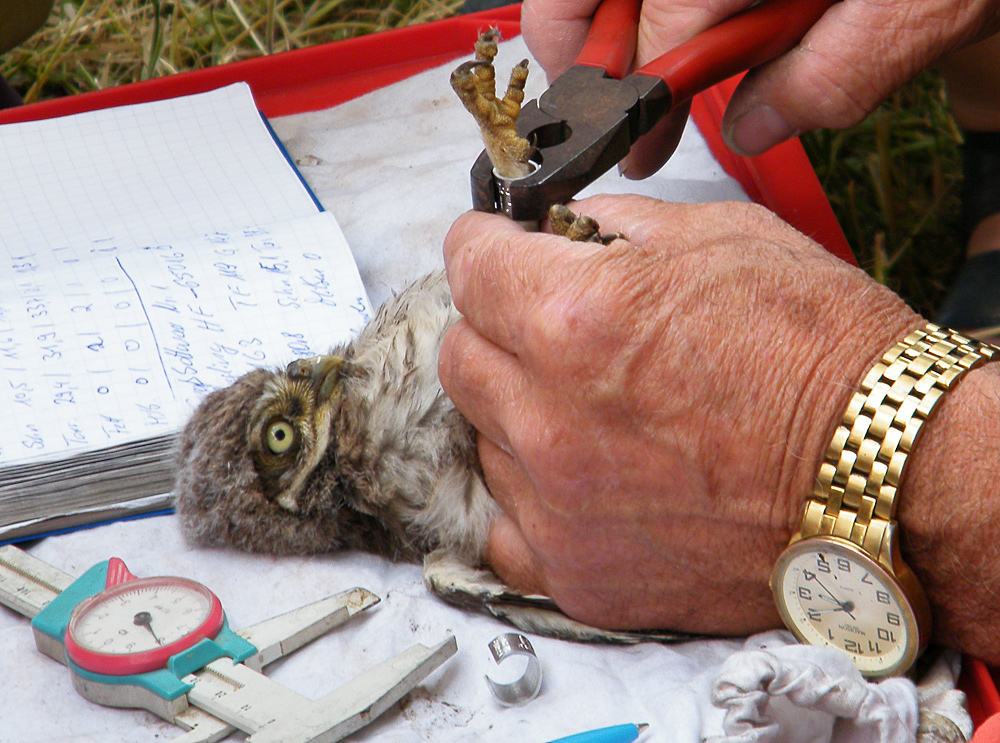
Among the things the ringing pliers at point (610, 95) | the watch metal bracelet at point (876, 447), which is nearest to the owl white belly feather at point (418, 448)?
the ringing pliers at point (610, 95)

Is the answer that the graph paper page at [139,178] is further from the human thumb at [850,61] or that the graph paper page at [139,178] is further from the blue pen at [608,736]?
the blue pen at [608,736]

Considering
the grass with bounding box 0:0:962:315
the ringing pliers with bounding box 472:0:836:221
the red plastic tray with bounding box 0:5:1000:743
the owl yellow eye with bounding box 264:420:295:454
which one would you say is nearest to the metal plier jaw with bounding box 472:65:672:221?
the ringing pliers with bounding box 472:0:836:221

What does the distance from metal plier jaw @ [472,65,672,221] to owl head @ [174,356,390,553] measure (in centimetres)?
42

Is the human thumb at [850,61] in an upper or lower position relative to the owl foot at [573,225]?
upper

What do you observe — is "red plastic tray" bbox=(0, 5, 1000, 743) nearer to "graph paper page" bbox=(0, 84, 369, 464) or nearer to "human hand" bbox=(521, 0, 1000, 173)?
"graph paper page" bbox=(0, 84, 369, 464)

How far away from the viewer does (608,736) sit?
1.18 m

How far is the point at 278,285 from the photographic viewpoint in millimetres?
2238

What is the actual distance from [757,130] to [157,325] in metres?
1.32

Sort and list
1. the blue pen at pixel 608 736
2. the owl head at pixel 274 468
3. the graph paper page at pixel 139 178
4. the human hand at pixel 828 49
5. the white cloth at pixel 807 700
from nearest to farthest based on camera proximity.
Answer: the white cloth at pixel 807 700
the blue pen at pixel 608 736
the owl head at pixel 274 468
the human hand at pixel 828 49
the graph paper page at pixel 139 178

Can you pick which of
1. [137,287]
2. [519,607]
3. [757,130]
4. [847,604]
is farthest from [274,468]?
[757,130]

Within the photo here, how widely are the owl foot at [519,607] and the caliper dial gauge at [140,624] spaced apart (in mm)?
344

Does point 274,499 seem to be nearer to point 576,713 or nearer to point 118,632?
point 118,632

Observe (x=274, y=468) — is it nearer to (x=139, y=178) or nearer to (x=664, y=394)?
(x=664, y=394)

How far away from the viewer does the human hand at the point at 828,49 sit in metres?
1.79
